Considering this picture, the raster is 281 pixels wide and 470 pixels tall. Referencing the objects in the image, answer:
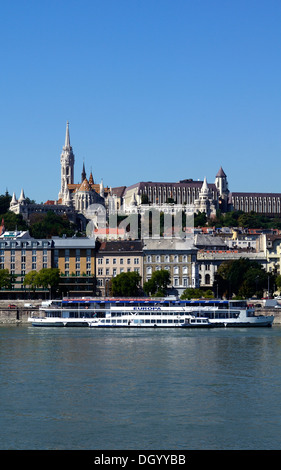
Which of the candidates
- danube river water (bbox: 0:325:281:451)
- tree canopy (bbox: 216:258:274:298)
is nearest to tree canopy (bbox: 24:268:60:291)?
tree canopy (bbox: 216:258:274:298)

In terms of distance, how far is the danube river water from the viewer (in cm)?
2383

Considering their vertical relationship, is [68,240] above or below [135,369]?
above

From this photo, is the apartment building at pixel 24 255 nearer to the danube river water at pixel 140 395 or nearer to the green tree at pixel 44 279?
the green tree at pixel 44 279

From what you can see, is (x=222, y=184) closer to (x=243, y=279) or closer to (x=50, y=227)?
(x=50, y=227)

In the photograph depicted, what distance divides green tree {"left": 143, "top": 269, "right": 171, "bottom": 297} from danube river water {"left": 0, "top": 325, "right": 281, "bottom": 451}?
2604 cm

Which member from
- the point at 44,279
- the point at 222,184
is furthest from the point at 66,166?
the point at 44,279

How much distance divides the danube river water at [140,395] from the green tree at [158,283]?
26035mm

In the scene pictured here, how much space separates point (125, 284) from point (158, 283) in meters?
3.01

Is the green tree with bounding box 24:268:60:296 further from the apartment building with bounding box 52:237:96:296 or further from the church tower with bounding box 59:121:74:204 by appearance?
the church tower with bounding box 59:121:74:204
